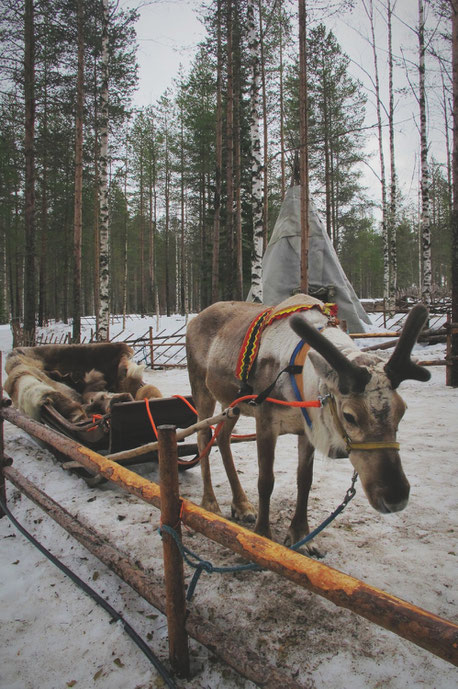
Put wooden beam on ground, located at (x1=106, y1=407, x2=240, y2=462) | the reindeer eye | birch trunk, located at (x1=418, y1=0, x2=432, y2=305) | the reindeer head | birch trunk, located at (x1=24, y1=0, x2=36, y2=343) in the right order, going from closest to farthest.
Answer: the reindeer head
the reindeer eye
wooden beam on ground, located at (x1=106, y1=407, x2=240, y2=462)
birch trunk, located at (x1=24, y1=0, x2=36, y2=343)
birch trunk, located at (x1=418, y1=0, x2=432, y2=305)

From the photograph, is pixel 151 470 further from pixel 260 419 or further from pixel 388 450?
pixel 388 450

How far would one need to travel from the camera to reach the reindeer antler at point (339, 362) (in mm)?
1566

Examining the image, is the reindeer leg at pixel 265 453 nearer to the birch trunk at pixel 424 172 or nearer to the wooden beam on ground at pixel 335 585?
the wooden beam on ground at pixel 335 585

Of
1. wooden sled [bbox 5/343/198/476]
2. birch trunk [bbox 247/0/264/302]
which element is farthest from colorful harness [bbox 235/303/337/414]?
birch trunk [bbox 247/0/264/302]

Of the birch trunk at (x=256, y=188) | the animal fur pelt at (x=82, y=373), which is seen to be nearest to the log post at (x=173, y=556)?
the animal fur pelt at (x=82, y=373)

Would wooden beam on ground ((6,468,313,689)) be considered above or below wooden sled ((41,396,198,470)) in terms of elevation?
below

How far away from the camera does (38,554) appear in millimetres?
2486

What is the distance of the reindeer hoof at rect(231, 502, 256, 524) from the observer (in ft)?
9.30

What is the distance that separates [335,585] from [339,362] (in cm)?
83

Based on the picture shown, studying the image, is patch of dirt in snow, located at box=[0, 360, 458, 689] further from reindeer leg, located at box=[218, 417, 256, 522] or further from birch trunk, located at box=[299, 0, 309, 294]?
birch trunk, located at box=[299, 0, 309, 294]

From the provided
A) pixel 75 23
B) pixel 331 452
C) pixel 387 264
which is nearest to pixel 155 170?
pixel 75 23

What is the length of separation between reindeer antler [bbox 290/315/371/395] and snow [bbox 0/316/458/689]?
3.08 ft

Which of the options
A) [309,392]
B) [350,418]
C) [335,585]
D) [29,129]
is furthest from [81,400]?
[29,129]

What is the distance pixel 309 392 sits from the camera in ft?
6.71
